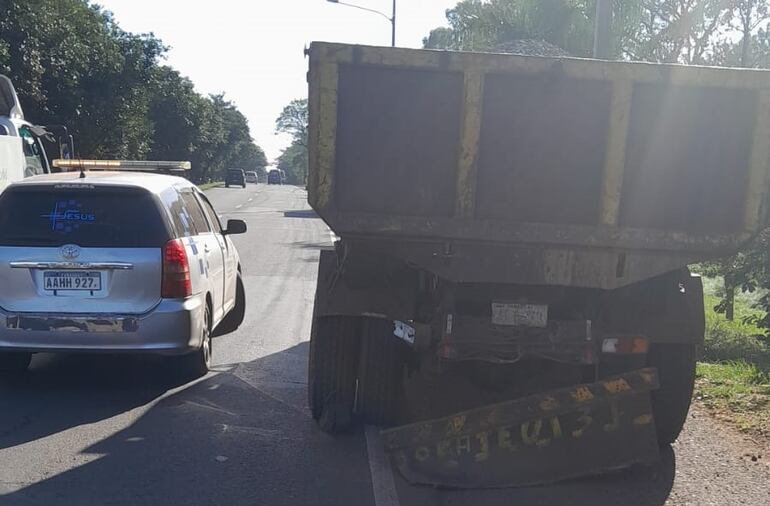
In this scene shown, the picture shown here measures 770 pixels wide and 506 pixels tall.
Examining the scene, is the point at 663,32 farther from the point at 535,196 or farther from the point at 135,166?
the point at 535,196

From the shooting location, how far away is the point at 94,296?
6.88m

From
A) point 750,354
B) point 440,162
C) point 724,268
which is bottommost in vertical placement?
point 750,354

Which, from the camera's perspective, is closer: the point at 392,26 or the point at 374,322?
the point at 374,322

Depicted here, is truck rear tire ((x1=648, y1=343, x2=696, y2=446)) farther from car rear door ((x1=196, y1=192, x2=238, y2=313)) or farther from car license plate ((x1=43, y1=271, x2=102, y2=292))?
car rear door ((x1=196, y1=192, x2=238, y2=313))

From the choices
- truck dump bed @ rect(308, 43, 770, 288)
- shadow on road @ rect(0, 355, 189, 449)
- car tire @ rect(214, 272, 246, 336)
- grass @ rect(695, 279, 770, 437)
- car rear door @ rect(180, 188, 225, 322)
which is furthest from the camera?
car tire @ rect(214, 272, 246, 336)

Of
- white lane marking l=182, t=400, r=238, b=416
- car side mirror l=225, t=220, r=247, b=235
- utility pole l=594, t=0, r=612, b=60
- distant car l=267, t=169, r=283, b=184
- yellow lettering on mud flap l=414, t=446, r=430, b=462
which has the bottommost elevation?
distant car l=267, t=169, r=283, b=184

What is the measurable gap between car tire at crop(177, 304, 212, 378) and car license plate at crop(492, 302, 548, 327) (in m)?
2.99

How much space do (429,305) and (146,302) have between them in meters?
2.36

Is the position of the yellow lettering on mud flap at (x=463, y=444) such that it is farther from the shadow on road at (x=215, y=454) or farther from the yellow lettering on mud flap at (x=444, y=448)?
the shadow on road at (x=215, y=454)

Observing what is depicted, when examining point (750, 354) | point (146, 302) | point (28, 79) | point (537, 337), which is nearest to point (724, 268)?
point (750, 354)

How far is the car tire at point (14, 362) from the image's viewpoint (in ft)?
24.6

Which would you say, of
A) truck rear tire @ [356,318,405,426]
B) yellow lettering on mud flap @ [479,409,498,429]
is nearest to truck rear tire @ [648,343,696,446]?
yellow lettering on mud flap @ [479,409,498,429]

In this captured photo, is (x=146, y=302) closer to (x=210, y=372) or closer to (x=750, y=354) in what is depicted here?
(x=210, y=372)

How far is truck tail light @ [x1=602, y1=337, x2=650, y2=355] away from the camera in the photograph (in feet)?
18.3
